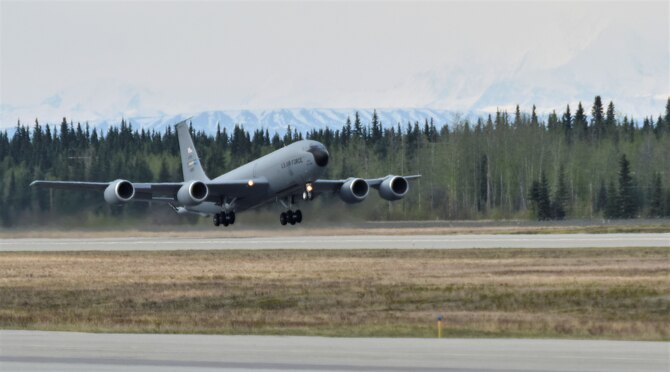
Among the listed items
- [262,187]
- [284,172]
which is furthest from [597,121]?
[284,172]

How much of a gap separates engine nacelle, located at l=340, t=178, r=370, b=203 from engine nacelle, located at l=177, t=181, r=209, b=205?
25.2ft

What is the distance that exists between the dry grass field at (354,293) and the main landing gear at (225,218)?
986 cm

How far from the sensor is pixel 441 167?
138m

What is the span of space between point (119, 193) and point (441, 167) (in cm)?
8044

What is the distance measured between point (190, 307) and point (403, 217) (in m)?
72.2

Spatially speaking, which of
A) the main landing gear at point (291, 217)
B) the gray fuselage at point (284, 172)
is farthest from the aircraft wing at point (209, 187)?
the main landing gear at point (291, 217)

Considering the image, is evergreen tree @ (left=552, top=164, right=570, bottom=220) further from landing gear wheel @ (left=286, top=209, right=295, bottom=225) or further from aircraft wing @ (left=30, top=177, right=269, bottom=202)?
aircraft wing @ (left=30, top=177, right=269, bottom=202)

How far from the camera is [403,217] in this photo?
10419 centimetres

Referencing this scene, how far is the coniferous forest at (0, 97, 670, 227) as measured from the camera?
84.9 meters

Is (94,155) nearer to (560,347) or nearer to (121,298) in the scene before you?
(121,298)

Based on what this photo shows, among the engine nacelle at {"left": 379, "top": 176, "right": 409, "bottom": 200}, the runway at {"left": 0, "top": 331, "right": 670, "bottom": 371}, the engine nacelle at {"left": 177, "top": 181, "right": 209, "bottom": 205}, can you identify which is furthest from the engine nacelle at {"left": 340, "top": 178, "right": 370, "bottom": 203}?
the runway at {"left": 0, "top": 331, "right": 670, "bottom": 371}

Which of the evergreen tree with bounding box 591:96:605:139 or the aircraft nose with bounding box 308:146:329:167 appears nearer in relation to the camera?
the aircraft nose with bounding box 308:146:329:167

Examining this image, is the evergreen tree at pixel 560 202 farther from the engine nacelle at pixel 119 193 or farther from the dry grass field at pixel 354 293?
the dry grass field at pixel 354 293

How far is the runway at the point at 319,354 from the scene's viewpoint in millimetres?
17750
